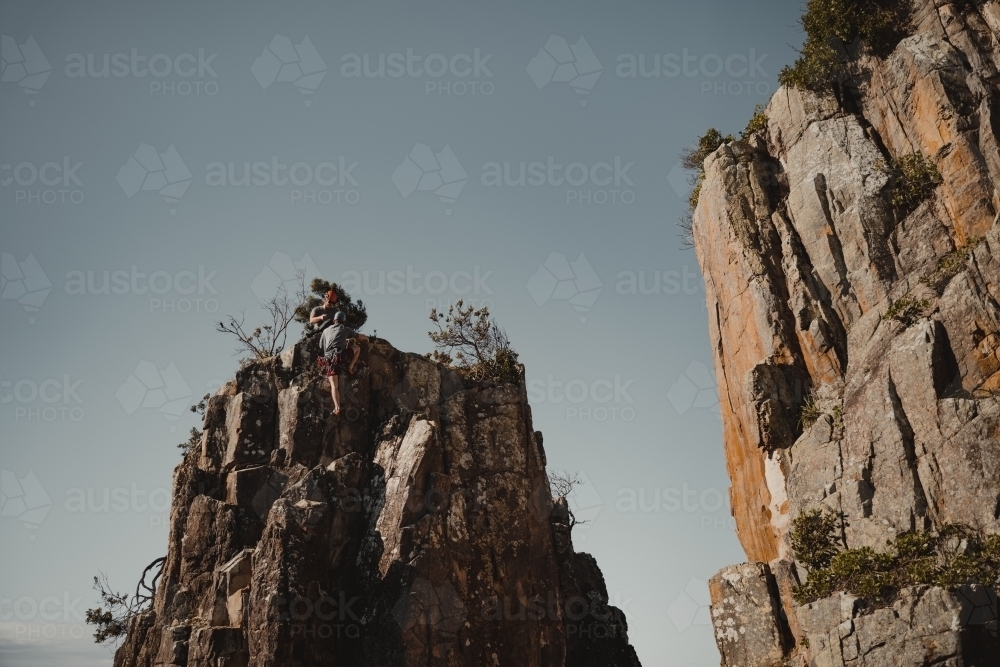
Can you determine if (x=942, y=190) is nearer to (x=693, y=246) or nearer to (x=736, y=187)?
(x=736, y=187)

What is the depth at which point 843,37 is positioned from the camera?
3066 centimetres

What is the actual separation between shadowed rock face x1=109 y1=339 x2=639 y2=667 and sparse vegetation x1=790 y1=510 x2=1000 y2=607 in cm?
732

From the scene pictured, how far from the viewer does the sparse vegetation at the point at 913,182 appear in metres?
26.3

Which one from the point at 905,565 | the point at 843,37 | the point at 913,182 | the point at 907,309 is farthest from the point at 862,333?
the point at 843,37

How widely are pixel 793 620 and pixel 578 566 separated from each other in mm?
9289

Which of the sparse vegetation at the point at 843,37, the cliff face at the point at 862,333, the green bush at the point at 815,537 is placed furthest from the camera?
the sparse vegetation at the point at 843,37

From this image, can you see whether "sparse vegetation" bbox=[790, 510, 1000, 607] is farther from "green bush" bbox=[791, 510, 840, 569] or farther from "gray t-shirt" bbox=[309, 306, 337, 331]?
"gray t-shirt" bbox=[309, 306, 337, 331]

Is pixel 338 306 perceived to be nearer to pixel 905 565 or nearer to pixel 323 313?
pixel 323 313

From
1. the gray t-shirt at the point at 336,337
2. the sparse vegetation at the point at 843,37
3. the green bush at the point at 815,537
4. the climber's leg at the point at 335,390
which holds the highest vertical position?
the sparse vegetation at the point at 843,37

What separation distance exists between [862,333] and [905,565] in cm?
795

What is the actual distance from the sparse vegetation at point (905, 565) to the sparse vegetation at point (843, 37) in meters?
17.4

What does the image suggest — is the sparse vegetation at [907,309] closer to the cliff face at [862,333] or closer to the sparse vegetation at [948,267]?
the cliff face at [862,333]

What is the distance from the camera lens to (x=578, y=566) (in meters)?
30.3

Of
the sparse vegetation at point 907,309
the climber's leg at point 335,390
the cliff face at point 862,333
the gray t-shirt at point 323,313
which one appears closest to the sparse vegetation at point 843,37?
the cliff face at point 862,333
